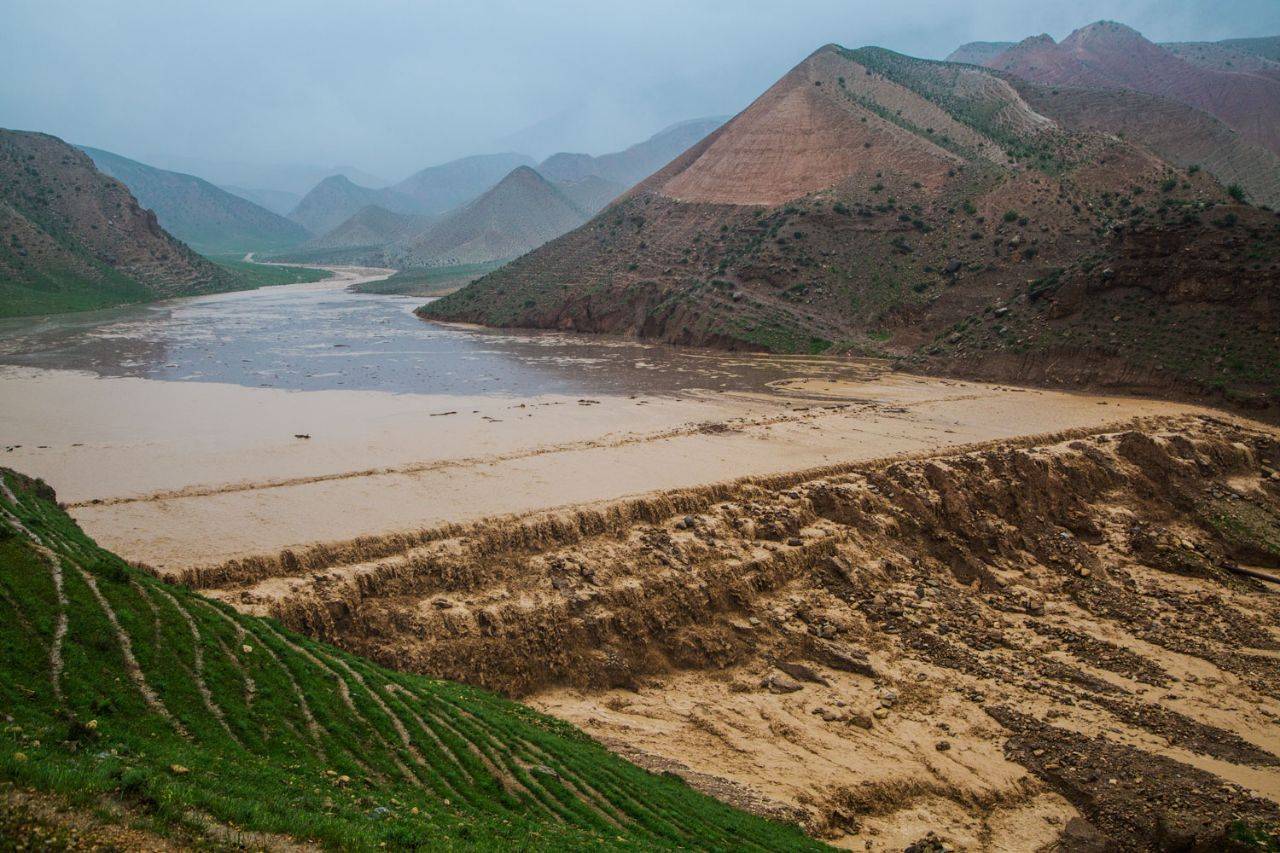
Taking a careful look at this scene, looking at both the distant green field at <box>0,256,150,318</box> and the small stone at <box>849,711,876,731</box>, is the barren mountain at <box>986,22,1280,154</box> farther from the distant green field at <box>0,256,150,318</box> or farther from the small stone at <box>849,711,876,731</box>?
the distant green field at <box>0,256,150,318</box>

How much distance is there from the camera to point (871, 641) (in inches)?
612

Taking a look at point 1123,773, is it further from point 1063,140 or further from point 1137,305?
point 1063,140

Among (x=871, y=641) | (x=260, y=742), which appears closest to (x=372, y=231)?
(x=871, y=641)

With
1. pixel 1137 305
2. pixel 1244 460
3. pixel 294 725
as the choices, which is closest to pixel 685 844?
pixel 294 725

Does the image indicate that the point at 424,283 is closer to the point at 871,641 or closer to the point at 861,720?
the point at 871,641

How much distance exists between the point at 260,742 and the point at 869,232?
49438 mm

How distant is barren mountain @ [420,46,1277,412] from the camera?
3978 centimetres

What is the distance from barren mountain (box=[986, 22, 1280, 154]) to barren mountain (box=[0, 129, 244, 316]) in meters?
98.4

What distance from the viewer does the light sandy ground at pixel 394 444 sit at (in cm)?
1585

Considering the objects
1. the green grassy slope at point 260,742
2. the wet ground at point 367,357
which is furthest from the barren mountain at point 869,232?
the green grassy slope at point 260,742

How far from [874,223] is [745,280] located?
28.8 feet

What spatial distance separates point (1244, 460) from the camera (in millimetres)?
25109

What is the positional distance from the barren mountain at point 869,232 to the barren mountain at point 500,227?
8094 centimetres

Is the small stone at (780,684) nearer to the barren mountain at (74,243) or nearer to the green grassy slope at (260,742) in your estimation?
the green grassy slope at (260,742)
